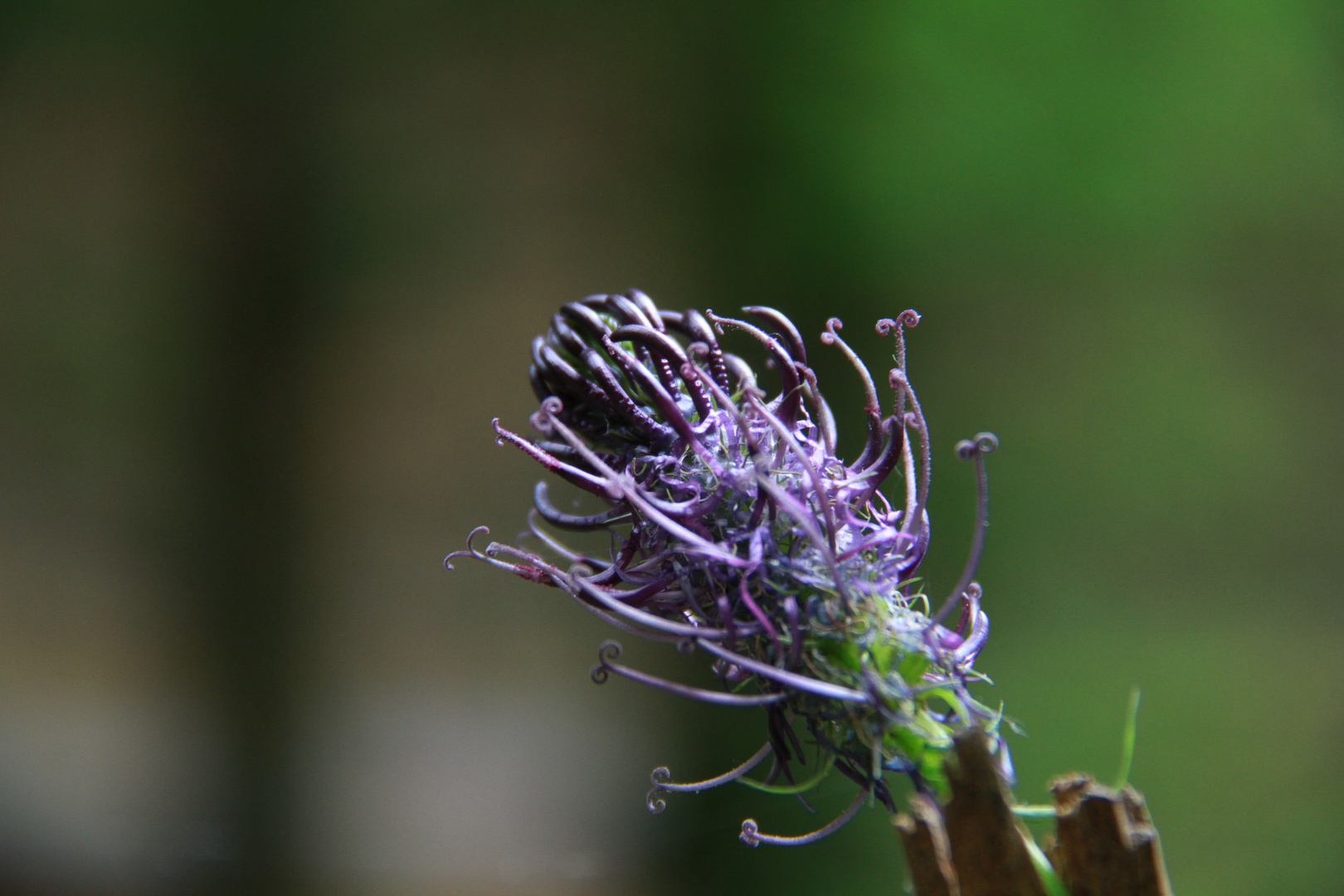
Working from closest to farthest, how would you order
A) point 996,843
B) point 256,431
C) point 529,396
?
point 996,843 < point 256,431 < point 529,396

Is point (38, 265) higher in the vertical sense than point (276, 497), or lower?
higher

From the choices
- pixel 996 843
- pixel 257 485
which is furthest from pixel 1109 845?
pixel 257 485

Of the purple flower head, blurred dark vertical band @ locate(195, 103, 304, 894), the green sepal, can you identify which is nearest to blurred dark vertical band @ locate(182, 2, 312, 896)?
blurred dark vertical band @ locate(195, 103, 304, 894)

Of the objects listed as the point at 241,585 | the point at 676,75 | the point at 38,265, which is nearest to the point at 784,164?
the point at 676,75

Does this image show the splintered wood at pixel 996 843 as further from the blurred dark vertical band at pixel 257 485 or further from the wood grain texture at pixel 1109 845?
the blurred dark vertical band at pixel 257 485

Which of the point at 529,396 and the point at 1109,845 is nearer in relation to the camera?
the point at 1109,845

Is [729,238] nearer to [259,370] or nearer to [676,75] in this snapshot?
[676,75]

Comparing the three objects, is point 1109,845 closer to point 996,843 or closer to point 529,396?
point 996,843
